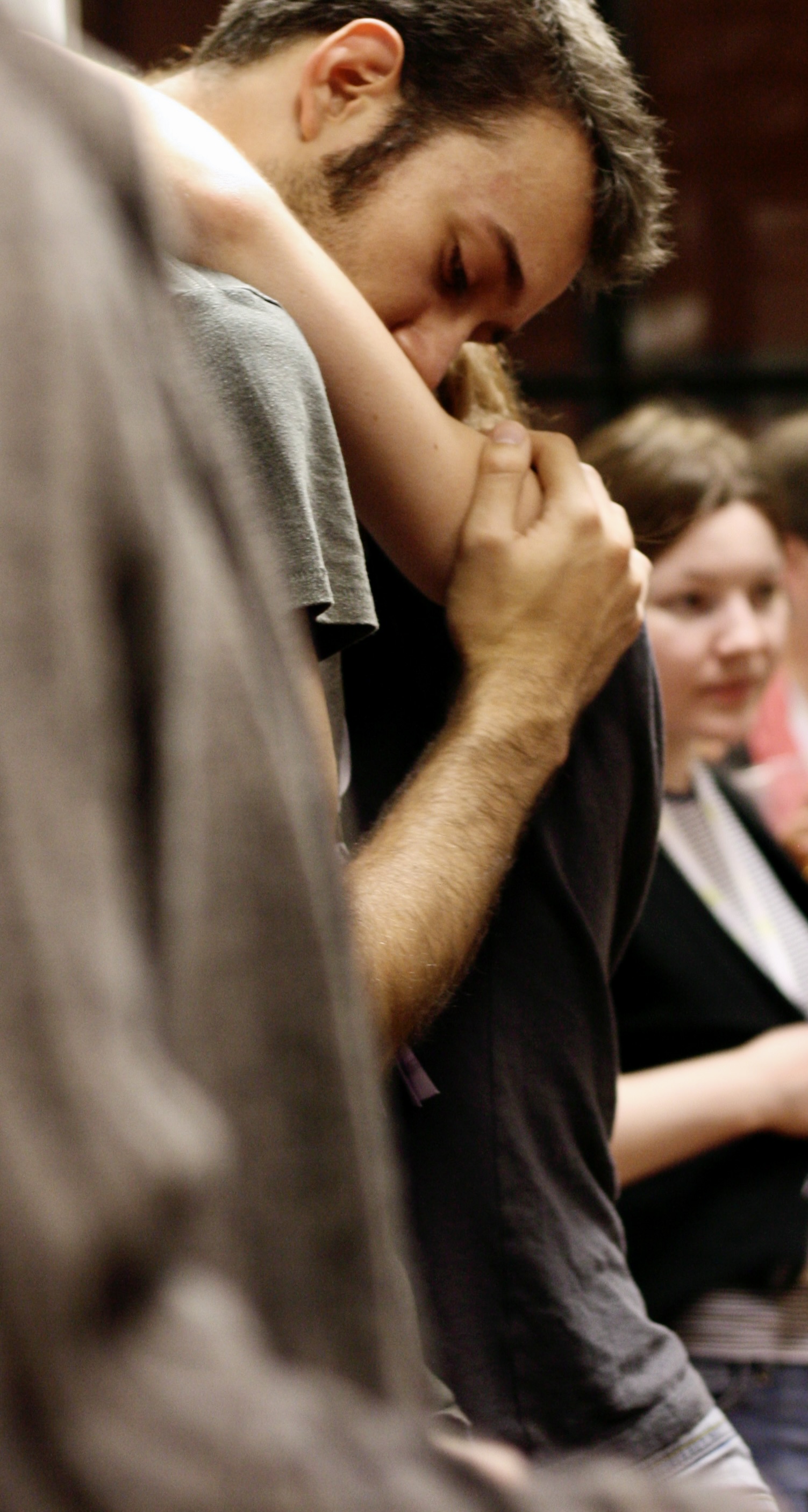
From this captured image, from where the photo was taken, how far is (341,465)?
0.73 m

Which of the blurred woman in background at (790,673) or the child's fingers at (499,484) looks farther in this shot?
the blurred woman in background at (790,673)

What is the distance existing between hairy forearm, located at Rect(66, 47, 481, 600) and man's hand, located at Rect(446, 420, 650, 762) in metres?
0.02

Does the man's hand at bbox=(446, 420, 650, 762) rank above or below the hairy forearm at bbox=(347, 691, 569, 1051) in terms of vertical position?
above

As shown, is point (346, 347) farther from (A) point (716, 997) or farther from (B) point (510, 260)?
(A) point (716, 997)

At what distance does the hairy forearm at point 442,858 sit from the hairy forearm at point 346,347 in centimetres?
11

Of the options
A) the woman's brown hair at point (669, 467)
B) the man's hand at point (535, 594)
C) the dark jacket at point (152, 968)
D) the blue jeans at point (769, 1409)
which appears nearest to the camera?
the dark jacket at point (152, 968)

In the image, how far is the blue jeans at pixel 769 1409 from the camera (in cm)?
129

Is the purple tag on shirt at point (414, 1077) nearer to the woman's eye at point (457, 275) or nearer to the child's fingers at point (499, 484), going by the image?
the child's fingers at point (499, 484)

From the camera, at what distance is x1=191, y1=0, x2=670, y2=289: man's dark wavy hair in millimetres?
1060

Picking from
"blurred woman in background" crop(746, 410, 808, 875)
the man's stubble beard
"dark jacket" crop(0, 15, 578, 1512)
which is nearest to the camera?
"dark jacket" crop(0, 15, 578, 1512)

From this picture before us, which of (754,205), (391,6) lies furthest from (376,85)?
(754,205)

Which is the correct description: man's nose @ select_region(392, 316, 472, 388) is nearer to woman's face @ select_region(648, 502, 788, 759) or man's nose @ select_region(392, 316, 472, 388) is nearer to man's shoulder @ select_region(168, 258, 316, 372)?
man's shoulder @ select_region(168, 258, 316, 372)

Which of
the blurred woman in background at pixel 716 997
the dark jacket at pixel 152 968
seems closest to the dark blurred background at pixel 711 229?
the blurred woman in background at pixel 716 997

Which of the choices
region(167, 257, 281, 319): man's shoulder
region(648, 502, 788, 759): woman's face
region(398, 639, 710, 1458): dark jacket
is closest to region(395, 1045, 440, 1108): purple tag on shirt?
region(398, 639, 710, 1458): dark jacket
